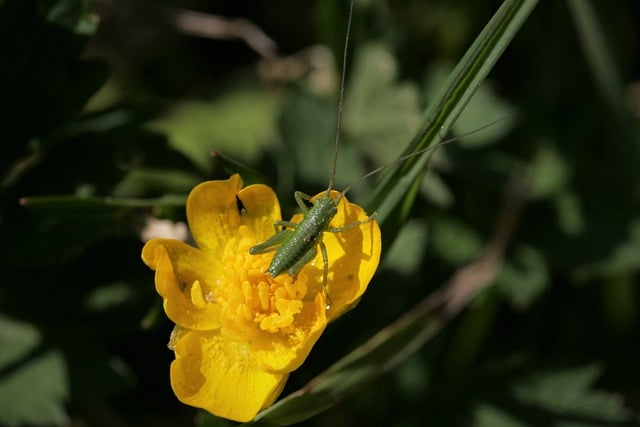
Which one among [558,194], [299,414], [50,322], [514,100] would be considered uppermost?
[514,100]

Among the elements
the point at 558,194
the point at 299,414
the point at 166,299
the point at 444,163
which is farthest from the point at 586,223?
the point at 166,299

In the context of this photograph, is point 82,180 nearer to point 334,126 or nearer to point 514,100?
point 334,126

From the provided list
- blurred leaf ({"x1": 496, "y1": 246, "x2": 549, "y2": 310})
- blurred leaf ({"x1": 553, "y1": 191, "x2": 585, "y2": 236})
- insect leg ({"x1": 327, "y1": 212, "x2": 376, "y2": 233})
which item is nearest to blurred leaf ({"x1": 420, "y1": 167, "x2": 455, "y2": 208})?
blurred leaf ({"x1": 496, "y1": 246, "x2": 549, "y2": 310})

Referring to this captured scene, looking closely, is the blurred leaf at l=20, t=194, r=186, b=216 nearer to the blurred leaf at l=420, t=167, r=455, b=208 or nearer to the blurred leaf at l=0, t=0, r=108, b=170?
the blurred leaf at l=0, t=0, r=108, b=170

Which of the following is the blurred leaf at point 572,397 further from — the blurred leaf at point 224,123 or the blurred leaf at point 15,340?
the blurred leaf at point 15,340

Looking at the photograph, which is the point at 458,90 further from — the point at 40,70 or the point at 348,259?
the point at 40,70

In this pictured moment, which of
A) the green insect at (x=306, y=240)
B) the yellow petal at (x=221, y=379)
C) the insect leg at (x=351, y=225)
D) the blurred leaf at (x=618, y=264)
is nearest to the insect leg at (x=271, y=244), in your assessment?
the green insect at (x=306, y=240)

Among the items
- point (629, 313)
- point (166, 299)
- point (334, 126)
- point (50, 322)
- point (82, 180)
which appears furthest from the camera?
point (629, 313)

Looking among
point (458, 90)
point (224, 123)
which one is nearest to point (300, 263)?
point (458, 90)
